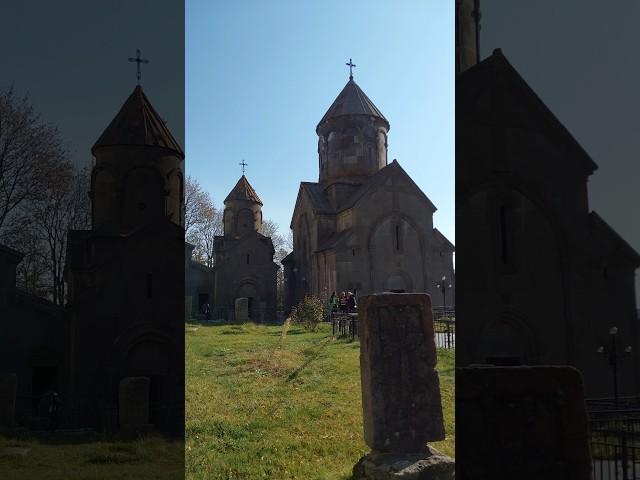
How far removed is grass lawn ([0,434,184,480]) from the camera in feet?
7.29

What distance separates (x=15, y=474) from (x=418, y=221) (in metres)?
9.31

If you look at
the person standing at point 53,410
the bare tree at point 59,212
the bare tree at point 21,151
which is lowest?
the person standing at point 53,410

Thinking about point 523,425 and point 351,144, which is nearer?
point 523,425

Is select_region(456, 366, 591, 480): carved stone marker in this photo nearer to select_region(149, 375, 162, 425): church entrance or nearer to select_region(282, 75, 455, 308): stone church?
select_region(149, 375, 162, 425): church entrance

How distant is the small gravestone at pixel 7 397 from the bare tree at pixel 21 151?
0.72 m

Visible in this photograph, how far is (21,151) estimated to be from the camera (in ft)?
8.29

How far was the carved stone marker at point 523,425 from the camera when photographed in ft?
5.22

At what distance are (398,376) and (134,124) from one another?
2.42 metres

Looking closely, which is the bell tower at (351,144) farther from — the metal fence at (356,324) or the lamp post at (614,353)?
the lamp post at (614,353)

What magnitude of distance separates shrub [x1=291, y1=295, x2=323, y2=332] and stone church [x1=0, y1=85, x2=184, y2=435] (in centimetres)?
385

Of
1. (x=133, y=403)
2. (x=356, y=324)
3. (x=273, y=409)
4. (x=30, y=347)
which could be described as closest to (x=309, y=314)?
(x=356, y=324)

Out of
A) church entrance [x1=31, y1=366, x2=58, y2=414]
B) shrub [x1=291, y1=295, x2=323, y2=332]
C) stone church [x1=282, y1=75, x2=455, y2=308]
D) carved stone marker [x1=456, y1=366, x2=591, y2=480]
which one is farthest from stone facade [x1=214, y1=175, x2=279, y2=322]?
carved stone marker [x1=456, y1=366, x2=591, y2=480]

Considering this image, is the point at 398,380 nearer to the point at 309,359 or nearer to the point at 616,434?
the point at 309,359

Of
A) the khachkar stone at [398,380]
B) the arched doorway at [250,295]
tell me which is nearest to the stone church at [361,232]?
the arched doorway at [250,295]
